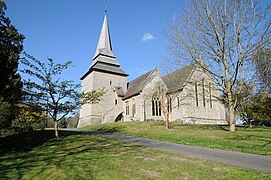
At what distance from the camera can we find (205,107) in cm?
3428

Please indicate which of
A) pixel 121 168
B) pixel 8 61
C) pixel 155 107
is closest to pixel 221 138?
pixel 121 168

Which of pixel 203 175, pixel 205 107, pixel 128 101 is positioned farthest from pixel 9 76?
pixel 205 107

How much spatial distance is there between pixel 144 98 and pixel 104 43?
17.0 m

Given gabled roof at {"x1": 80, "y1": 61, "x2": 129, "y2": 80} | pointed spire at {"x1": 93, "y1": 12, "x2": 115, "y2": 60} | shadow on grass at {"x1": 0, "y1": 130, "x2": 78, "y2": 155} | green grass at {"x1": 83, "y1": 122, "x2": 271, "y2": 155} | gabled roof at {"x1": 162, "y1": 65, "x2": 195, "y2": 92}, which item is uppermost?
pointed spire at {"x1": 93, "y1": 12, "x2": 115, "y2": 60}

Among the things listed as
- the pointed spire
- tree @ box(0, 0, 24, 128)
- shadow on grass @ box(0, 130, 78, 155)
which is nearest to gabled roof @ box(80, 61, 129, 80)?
the pointed spire

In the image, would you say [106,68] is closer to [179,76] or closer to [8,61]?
[179,76]

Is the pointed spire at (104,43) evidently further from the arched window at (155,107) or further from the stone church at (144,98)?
the arched window at (155,107)

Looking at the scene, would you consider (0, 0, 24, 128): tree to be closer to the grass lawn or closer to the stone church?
the grass lawn

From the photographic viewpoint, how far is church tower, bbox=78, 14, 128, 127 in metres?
36.6

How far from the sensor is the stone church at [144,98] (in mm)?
32625

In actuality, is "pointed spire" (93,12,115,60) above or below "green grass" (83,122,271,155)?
above

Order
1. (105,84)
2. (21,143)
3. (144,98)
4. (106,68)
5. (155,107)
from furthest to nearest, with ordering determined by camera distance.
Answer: (106,68) < (105,84) < (155,107) < (144,98) < (21,143)

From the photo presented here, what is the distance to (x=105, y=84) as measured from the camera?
3891 centimetres

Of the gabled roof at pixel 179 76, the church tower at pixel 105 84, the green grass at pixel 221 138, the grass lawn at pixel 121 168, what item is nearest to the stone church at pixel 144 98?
the church tower at pixel 105 84
